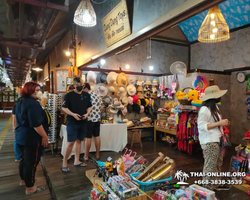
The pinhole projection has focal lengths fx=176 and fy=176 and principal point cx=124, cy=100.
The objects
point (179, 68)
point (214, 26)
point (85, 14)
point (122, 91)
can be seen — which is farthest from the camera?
point (122, 91)

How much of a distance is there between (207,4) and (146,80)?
4558 mm

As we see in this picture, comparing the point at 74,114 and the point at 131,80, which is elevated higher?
the point at 131,80

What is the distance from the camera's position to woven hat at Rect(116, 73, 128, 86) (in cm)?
545

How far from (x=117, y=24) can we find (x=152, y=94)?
3.71 meters

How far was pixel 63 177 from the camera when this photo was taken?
2.93 meters

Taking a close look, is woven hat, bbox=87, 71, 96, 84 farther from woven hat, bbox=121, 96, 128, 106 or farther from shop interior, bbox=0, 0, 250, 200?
woven hat, bbox=121, 96, 128, 106

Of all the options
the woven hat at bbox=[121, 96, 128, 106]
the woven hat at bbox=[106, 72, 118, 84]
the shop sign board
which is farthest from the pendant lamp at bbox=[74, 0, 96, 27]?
the woven hat at bbox=[121, 96, 128, 106]

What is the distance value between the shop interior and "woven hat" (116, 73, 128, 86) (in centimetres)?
2

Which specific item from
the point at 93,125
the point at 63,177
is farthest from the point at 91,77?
the point at 63,177

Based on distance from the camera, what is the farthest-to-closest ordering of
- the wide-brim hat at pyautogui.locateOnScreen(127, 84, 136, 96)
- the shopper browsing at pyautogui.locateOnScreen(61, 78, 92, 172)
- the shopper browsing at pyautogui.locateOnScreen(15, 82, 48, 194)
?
the wide-brim hat at pyautogui.locateOnScreen(127, 84, 136, 96) → the shopper browsing at pyautogui.locateOnScreen(61, 78, 92, 172) → the shopper browsing at pyautogui.locateOnScreen(15, 82, 48, 194)

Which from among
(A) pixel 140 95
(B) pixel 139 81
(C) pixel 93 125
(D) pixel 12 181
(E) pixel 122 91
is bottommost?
(D) pixel 12 181

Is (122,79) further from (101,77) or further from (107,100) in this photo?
(107,100)

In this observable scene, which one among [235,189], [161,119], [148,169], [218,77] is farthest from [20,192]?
[218,77]

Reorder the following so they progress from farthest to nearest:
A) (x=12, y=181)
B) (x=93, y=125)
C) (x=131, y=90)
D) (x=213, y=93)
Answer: (x=131, y=90), (x=93, y=125), (x=12, y=181), (x=213, y=93)
